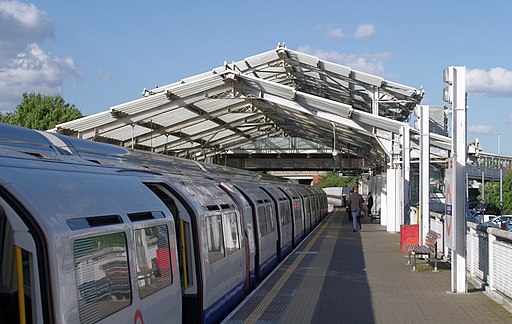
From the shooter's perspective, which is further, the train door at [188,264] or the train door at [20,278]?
the train door at [188,264]

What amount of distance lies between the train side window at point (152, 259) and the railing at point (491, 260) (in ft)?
19.8

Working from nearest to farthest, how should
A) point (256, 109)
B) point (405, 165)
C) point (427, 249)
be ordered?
point (427, 249) → point (405, 165) → point (256, 109)

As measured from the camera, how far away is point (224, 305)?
11.2 metres

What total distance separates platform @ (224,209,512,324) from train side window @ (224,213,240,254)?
0.87 metres

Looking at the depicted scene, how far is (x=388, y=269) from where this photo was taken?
58.2 ft

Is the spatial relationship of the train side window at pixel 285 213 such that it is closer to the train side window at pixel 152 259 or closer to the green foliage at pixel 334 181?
the train side window at pixel 152 259

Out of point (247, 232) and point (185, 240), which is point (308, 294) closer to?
point (247, 232)

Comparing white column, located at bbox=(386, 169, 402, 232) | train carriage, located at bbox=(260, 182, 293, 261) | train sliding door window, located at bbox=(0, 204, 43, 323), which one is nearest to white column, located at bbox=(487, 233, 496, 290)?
train carriage, located at bbox=(260, 182, 293, 261)

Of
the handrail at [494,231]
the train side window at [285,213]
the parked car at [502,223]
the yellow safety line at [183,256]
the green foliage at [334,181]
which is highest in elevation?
the yellow safety line at [183,256]

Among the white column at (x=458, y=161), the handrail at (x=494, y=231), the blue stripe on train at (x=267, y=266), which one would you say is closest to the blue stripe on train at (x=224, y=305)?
the blue stripe on train at (x=267, y=266)

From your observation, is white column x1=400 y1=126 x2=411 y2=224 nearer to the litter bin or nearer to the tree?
the litter bin

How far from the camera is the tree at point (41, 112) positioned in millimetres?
65688

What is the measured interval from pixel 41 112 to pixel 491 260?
58.4 m

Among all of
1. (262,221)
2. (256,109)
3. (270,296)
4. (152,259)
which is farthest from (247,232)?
(256,109)
